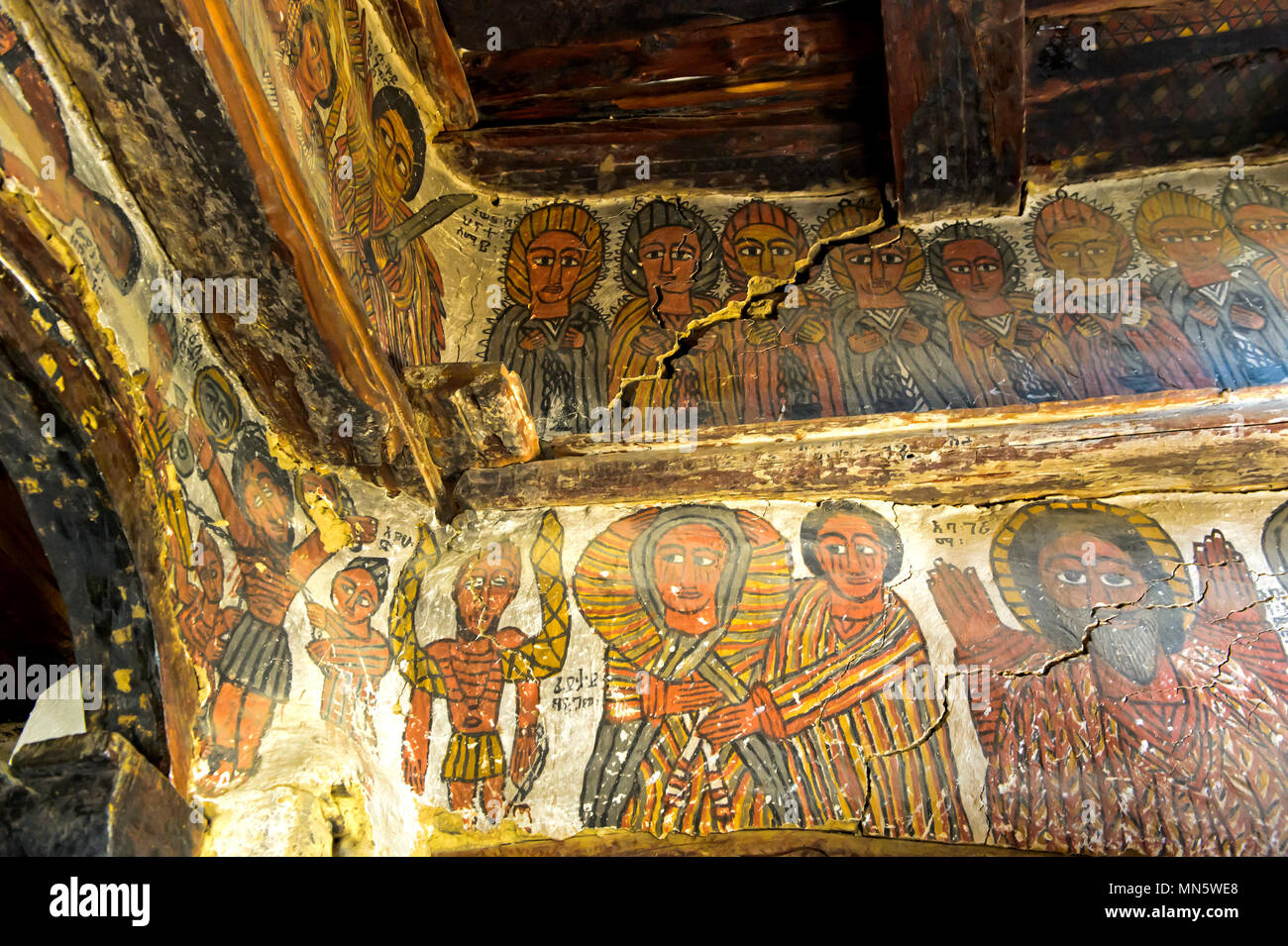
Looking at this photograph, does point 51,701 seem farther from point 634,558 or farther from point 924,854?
point 924,854

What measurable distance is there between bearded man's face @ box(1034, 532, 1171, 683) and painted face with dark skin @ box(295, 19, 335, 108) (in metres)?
2.65

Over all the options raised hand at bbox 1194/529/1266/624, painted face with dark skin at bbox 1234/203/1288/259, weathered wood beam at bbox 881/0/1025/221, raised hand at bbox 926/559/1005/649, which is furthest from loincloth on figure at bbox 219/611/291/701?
painted face with dark skin at bbox 1234/203/1288/259

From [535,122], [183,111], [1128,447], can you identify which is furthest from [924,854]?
[535,122]

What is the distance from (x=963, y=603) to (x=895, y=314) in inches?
51.9

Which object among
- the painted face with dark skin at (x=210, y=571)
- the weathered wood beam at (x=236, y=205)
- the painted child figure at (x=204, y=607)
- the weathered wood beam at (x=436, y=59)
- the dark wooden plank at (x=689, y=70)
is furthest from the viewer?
the dark wooden plank at (x=689, y=70)

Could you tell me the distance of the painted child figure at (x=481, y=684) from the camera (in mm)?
2975

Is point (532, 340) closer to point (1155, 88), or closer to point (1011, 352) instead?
point (1011, 352)

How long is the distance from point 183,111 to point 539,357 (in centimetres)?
171

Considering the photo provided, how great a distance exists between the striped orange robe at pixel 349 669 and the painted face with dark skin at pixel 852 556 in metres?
1.39

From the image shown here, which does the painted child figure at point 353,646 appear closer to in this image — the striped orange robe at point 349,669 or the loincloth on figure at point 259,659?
the striped orange robe at point 349,669

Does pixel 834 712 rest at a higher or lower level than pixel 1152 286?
lower

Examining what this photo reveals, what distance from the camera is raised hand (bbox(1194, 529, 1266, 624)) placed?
299cm

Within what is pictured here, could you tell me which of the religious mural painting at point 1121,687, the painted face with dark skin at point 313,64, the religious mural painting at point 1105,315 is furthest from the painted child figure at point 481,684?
the religious mural painting at point 1105,315

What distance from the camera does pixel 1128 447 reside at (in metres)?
3.10
